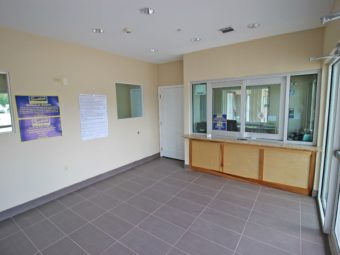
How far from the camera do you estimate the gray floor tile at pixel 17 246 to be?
2025 mm

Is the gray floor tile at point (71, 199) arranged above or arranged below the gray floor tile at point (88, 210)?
above

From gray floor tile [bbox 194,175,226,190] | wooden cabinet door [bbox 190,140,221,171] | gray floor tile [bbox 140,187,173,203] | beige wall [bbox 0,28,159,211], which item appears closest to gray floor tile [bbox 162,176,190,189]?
gray floor tile [bbox 194,175,226,190]

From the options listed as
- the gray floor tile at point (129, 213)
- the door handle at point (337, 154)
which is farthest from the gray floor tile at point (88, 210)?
the door handle at point (337, 154)

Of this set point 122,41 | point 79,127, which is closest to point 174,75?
point 122,41

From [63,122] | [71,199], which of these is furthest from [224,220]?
[63,122]

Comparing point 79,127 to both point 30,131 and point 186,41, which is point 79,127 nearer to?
point 30,131

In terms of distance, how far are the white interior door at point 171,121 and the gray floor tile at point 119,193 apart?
2097mm

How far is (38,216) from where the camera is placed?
267 cm

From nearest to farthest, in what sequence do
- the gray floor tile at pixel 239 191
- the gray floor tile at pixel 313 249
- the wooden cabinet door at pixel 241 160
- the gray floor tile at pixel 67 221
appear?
the gray floor tile at pixel 313 249, the gray floor tile at pixel 67 221, the gray floor tile at pixel 239 191, the wooden cabinet door at pixel 241 160

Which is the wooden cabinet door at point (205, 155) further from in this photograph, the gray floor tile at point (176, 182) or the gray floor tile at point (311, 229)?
the gray floor tile at point (311, 229)

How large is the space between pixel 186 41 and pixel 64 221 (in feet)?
11.5

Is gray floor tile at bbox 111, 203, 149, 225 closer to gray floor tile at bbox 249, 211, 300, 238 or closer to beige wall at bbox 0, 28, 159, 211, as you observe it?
beige wall at bbox 0, 28, 159, 211

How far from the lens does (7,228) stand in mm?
2424

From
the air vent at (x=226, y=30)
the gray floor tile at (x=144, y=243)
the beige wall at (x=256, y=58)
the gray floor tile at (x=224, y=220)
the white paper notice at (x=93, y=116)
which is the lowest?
the gray floor tile at (x=144, y=243)
